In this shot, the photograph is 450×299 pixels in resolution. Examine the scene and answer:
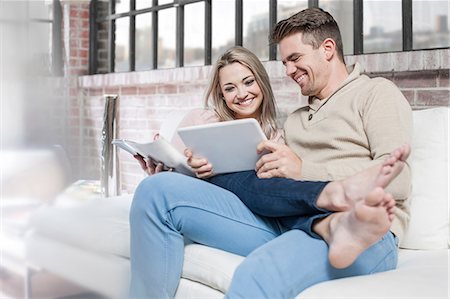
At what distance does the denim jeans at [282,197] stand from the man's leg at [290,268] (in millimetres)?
62

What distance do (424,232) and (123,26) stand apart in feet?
9.66

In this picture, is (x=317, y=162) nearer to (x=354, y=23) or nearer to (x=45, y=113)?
(x=354, y=23)

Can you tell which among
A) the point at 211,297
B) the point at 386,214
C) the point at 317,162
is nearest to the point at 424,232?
the point at 317,162

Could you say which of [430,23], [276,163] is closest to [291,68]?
[276,163]

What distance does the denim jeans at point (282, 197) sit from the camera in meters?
1.40

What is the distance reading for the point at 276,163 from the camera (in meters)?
1.58

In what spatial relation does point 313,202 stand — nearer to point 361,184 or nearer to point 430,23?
point 361,184

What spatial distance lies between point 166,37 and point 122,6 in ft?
1.65

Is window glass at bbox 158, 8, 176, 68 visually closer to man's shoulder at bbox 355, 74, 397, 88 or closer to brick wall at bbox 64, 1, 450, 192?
brick wall at bbox 64, 1, 450, 192

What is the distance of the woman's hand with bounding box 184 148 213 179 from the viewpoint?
167cm

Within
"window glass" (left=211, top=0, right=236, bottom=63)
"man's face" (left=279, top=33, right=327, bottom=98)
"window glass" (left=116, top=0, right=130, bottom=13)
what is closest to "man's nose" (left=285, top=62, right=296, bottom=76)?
"man's face" (left=279, top=33, right=327, bottom=98)

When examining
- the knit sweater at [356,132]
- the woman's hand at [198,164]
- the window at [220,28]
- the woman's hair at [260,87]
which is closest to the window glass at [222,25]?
the window at [220,28]

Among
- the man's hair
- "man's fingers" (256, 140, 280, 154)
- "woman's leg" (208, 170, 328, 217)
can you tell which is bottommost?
"woman's leg" (208, 170, 328, 217)

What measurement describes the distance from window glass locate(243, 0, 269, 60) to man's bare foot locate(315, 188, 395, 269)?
1.97 metres
